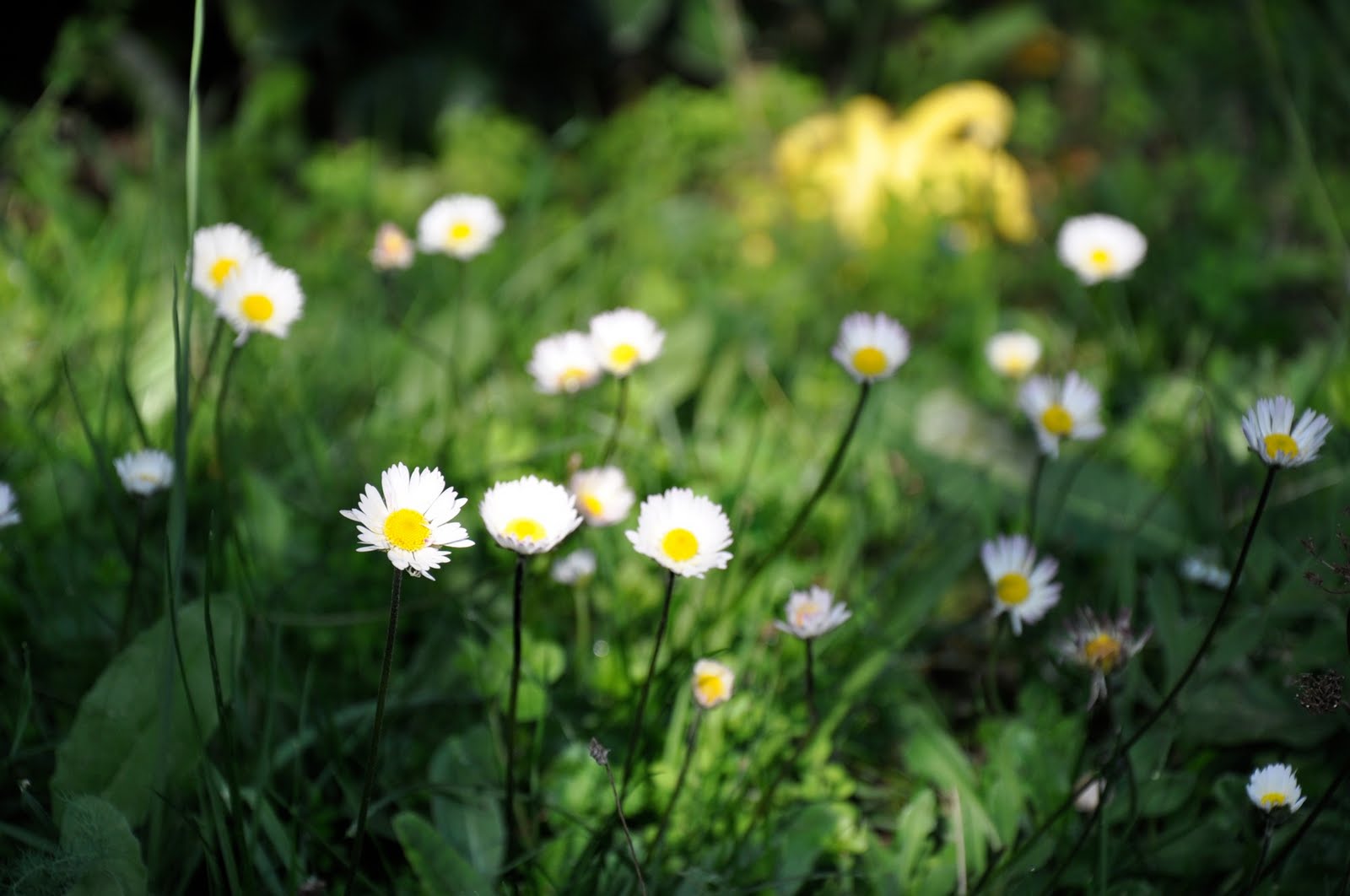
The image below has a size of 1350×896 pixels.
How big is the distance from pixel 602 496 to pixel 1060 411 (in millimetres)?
571

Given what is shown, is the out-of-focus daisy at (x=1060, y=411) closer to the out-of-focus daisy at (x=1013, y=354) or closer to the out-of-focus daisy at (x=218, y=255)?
the out-of-focus daisy at (x=1013, y=354)

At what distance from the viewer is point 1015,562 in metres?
1.22

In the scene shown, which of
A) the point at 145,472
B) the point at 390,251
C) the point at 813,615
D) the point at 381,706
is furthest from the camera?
the point at 390,251

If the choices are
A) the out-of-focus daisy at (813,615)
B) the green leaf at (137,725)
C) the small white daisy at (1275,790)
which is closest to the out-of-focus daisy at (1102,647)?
the small white daisy at (1275,790)

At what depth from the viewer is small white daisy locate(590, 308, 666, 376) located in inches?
49.8

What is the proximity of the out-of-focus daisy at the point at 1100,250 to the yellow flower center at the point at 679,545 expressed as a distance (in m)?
0.89

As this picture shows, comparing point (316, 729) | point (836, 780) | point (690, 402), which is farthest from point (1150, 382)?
point (316, 729)

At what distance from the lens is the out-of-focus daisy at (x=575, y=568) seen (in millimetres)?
1327

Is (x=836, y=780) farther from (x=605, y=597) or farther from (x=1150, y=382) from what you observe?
(x=1150, y=382)

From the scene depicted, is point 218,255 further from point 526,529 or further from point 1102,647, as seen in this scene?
point 1102,647

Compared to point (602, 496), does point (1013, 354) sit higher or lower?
higher

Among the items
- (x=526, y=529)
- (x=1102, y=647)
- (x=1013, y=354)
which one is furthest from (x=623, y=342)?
(x=1013, y=354)

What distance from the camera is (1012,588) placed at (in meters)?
1.21

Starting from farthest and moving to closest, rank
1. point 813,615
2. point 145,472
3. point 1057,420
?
point 1057,420 → point 145,472 → point 813,615
